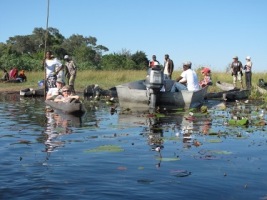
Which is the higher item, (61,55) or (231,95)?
(61,55)

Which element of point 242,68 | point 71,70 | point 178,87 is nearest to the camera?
point 178,87

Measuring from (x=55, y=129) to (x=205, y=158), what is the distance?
14.6 ft

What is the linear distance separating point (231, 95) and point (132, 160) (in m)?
14.0

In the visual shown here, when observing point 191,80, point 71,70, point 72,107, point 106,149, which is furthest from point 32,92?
point 106,149

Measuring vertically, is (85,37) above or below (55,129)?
above

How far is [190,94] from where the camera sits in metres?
15.0

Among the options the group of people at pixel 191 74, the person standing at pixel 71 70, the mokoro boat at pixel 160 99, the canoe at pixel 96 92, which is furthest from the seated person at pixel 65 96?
the canoe at pixel 96 92

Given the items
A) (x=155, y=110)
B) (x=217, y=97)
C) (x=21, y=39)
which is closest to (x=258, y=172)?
(x=155, y=110)

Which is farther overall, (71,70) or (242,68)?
(242,68)

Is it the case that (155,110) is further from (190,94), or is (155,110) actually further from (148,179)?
(148,179)

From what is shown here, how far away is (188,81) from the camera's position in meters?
16.1

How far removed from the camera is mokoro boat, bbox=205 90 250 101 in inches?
787

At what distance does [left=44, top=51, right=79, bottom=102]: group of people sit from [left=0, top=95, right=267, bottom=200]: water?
2459 millimetres

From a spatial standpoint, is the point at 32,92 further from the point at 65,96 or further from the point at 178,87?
the point at 178,87
